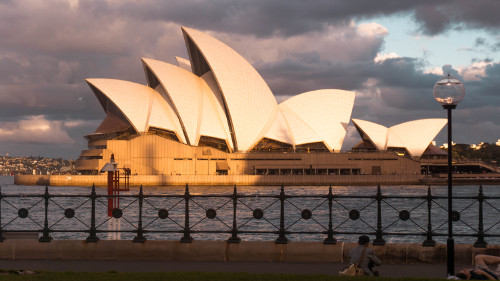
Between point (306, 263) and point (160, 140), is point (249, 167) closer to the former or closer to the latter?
point (160, 140)

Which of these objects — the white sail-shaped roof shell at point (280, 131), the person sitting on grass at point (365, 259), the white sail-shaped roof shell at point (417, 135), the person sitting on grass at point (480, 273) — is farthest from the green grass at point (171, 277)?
the white sail-shaped roof shell at point (417, 135)

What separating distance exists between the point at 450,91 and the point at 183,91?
77540 mm

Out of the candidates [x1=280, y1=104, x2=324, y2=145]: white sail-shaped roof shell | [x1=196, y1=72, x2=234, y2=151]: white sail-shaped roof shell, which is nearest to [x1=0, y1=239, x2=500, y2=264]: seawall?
[x1=196, y1=72, x2=234, y2=151]: white sail-shaped roof shell

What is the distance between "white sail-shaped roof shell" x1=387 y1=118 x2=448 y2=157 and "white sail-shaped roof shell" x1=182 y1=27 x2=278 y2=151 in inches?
1077

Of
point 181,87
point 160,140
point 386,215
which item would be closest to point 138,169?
point 160,140

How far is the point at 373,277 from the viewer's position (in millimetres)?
9859

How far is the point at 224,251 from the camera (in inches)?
505

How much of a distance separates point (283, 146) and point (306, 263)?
88.4m

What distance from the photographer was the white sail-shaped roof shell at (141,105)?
89.5 m

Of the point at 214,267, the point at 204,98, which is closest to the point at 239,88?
the point at 204,98

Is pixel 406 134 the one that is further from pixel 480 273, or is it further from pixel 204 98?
pixel 480 273

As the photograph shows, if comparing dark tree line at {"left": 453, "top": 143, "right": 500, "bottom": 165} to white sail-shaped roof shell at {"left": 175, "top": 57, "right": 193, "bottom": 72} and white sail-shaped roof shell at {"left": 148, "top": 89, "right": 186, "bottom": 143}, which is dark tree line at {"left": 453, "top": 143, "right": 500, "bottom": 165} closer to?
white sail-shaped roof shell at {"left": 175, "top": 57, "right": 193, "bottom": 72}

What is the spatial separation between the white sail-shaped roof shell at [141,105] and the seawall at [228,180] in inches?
289

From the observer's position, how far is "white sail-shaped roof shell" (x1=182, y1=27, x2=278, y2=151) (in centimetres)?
8606
